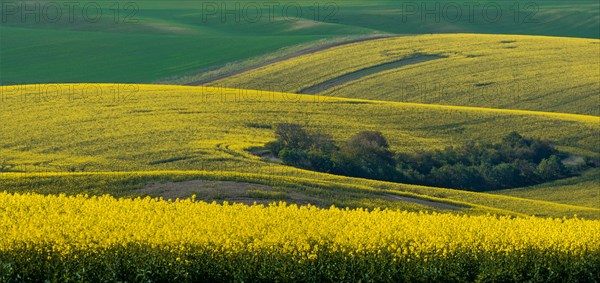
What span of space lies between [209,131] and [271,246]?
3553 centimetres

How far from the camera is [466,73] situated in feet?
281

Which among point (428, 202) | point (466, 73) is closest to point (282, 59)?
point (466, 73)

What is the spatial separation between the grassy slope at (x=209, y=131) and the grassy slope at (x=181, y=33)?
2306cm

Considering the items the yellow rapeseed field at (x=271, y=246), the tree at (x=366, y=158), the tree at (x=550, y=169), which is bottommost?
the tree at (x=550, y=169)

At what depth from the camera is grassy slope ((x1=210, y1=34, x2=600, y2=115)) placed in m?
78.9

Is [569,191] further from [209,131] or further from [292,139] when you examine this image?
[209,131]

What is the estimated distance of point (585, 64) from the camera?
87.0m

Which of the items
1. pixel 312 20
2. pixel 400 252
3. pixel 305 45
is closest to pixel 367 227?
pixel 400 252

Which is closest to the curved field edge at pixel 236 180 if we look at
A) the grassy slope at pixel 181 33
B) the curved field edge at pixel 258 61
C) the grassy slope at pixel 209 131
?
the grassy slope at pixel 209 131

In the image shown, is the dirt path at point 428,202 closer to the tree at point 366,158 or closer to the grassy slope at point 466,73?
the tree at point 366,158

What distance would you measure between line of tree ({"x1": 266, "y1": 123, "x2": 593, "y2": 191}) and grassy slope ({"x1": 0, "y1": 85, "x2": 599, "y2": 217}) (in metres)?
1.92

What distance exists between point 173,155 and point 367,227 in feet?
88.7

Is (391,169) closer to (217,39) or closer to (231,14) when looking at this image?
(217,39)

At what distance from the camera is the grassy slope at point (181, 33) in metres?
93.3
